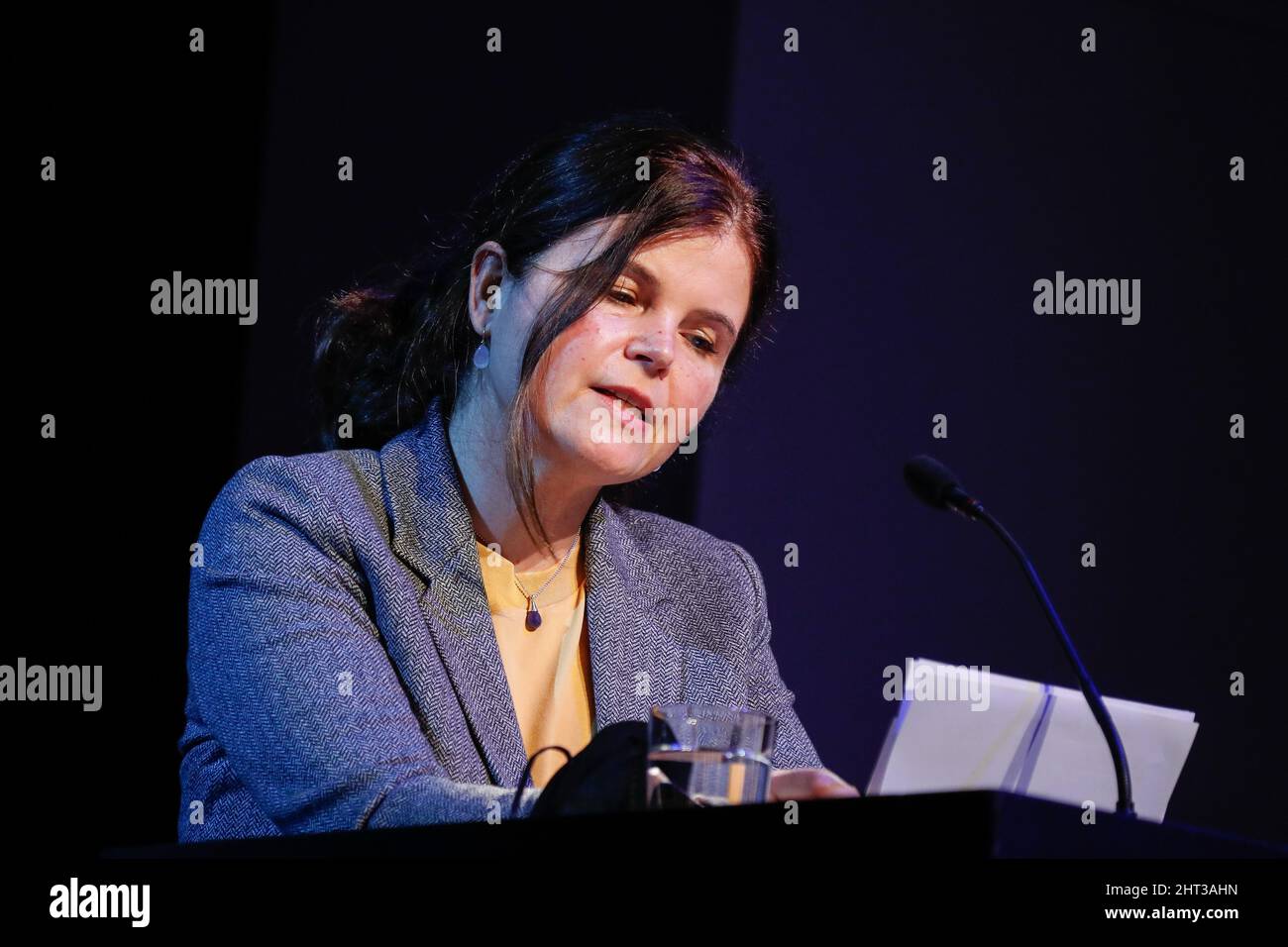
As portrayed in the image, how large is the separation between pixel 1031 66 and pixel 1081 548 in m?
1.13

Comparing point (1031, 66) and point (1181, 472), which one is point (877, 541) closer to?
point (1181, 472)

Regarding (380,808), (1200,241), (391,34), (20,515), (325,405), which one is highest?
(391,34)

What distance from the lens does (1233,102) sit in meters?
3.39

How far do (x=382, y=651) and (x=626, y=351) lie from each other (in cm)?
53

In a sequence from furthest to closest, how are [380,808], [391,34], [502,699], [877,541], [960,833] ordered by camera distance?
[877,541] → [391,34] → [502,699] → [380,808] → [960,833]

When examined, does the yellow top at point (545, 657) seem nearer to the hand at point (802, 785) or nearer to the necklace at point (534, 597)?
the necklace at point (534, 597)

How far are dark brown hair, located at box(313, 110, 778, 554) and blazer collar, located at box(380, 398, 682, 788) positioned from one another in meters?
0.10

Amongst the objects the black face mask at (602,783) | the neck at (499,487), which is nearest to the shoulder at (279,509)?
the neck at (499,487)

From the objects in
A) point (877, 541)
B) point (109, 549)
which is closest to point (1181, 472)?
point (877, 541)

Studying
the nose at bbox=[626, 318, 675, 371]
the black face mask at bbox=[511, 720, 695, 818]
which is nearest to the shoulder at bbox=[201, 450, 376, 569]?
the nose at bbox=[626, 318, 675, 371]

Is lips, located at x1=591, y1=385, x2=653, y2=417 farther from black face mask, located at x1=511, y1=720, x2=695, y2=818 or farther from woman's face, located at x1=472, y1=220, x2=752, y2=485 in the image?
black face mask, located at x1=511, y1=720, x2=695, y2=818

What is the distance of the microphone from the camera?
1643 mm

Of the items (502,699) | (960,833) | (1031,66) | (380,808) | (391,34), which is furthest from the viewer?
(1031,66)

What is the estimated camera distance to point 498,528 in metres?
2.01
